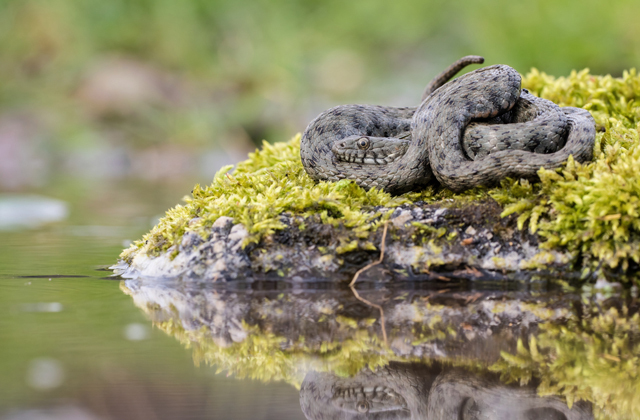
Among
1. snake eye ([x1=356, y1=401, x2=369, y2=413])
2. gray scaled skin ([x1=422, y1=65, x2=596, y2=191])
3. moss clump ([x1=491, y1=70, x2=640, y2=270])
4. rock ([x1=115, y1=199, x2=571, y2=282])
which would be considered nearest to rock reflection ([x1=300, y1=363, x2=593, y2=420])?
snake eye ([x1=356, y1=401, x2=369, y2=413])

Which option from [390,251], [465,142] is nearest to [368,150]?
[465,142]

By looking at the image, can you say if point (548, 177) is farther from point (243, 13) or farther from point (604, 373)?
point (243, 13)

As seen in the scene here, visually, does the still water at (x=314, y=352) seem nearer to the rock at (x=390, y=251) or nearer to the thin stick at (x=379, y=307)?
the thin stick at (x=379, y=307)

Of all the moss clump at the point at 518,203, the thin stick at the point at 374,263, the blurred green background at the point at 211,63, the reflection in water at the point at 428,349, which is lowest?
the reflection in water at the point at 428,349

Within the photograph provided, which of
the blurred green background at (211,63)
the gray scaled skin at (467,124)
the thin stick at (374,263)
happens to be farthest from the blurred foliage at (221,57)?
the thin stick at (374,263)

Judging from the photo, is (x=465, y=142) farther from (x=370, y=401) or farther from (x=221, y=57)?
(x=221, y=57)

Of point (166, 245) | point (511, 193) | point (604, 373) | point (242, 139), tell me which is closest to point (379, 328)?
point (604, 373)

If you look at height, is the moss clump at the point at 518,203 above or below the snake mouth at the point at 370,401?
above

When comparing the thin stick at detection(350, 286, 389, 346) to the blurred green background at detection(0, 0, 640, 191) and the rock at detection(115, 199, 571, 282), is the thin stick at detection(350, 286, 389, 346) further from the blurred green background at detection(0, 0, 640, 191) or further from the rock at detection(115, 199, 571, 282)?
the blurred green background at detection(0, 0, 640, 191)
